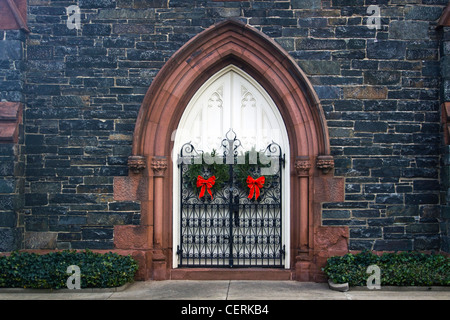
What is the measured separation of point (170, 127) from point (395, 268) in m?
4.37

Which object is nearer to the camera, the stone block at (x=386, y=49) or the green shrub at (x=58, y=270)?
the green shrub at (x=58, y=270)

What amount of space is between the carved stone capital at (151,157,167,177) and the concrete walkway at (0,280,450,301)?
186cm

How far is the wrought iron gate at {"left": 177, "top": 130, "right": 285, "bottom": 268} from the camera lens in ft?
26.9

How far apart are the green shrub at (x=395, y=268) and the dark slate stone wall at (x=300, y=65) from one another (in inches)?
12.4

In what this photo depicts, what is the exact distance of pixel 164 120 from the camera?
8.09 meters

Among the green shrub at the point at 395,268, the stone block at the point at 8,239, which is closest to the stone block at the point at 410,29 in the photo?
the green shrub at the point at 395,268

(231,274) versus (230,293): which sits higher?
(231,274)

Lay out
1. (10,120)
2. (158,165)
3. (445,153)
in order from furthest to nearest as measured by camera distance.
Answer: (158,165) → (10,120) → (445,153)

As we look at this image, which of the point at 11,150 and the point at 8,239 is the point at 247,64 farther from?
the point at 8,239

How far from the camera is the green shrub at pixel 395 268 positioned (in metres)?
7.11

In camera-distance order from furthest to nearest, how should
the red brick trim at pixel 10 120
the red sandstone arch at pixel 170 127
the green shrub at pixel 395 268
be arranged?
the red sandstone arch at pixel 170 127 → the red brick trim at pixel 10 120 → the green shrub at pixel 395 268

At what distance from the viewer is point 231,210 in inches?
324

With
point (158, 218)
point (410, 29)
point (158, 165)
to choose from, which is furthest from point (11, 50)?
point (410, 29)

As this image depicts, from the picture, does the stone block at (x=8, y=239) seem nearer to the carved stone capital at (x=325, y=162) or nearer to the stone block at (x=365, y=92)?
the carved stone capital at (x=325, y=162)
